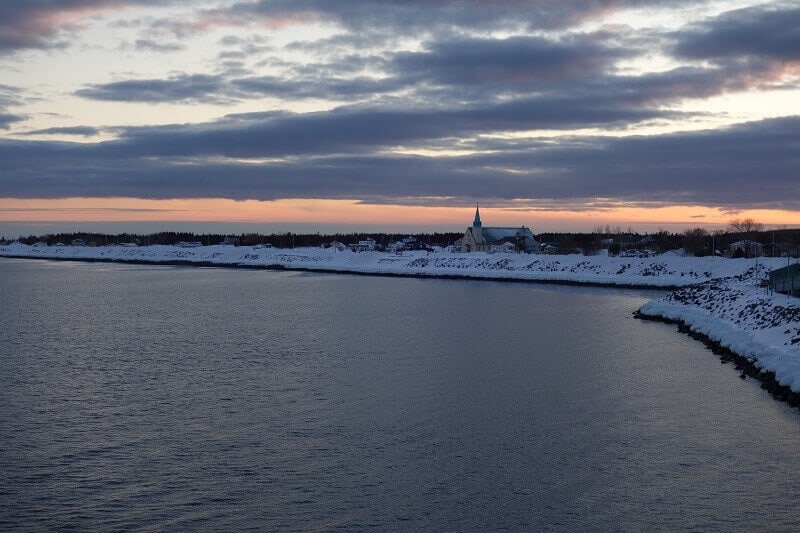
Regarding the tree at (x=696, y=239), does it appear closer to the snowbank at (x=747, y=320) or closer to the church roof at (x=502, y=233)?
the church roof at (x=502, y=233)

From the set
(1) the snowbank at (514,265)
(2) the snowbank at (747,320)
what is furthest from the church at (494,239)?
(2) the snowbank at (747,320)

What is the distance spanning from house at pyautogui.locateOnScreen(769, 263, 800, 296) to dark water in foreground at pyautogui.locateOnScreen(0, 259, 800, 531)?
29.7 ft

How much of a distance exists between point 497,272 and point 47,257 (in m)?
132

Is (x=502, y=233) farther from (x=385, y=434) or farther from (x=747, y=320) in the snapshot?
(x=385, y=434)

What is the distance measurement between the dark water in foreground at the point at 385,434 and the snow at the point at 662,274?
2043mm

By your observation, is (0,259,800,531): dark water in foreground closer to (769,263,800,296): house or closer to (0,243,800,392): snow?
(0,243,800,392): snow

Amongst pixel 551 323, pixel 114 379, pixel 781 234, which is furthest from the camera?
pixel 781 234

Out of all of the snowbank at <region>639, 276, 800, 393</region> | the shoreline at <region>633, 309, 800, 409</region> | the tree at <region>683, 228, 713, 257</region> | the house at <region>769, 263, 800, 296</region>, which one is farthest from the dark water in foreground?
the tree at <region>683, 228, 713, 257</region>

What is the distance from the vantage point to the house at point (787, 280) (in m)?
41.9

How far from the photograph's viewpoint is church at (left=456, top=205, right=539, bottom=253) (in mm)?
148500

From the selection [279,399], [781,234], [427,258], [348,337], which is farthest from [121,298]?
[781,234]

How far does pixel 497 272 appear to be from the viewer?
10288 cm

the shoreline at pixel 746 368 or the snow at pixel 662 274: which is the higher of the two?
the snow at pixel 662 274

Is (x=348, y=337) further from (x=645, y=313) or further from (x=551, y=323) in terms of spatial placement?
(x=645, y=313)
